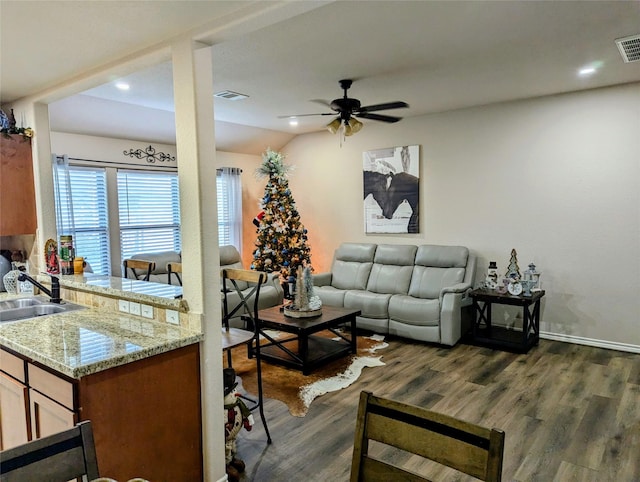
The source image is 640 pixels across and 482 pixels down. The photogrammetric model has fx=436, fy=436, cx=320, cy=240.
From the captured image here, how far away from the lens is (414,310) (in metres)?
4.76

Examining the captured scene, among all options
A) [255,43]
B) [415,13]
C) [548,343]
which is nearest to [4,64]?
→ [255,43]

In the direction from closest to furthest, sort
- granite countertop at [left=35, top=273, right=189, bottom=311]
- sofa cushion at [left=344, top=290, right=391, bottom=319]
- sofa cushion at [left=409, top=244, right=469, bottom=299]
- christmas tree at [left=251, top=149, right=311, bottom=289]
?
granite countertop at [left=35, top=273, right=189, bottom=311] → sofa cushion at [left=344, top=290, right=391, bottom=319] → sofa cushion at [left=409, top=244, right=469, bottom=299] → christmas tree at [left=251, top=149, right=311, bottom=289]

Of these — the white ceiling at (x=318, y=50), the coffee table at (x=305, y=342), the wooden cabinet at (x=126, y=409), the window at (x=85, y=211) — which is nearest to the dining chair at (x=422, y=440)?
the wooden cabinet at (x=126, y=409)

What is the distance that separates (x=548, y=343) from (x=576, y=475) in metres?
2.54

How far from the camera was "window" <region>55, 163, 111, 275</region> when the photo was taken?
192 inches

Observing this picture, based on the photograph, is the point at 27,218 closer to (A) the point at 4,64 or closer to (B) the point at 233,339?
(A) the point at 4,64

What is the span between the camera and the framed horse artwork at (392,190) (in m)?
5.79

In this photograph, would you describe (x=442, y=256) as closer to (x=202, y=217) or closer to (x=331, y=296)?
(x=331, y=296)

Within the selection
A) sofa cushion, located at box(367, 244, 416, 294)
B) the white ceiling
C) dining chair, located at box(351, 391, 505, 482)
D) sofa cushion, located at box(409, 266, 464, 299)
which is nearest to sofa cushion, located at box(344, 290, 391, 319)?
sofa cushion, located at box(367, 244, 416, 294)

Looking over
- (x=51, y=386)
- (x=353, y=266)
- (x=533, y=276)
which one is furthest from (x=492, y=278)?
(x=51, y=386)

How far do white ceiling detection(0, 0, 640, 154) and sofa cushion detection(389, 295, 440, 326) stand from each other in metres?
2.22

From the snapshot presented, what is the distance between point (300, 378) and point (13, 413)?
7.20 feet

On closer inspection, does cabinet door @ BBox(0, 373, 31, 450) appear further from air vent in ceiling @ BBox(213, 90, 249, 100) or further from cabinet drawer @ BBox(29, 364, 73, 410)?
air vent in ceiling @ BBox(213, 90, 249, 100)

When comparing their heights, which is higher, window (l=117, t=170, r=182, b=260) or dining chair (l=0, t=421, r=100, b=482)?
window (l=117, t=170, r=182, b=260)
